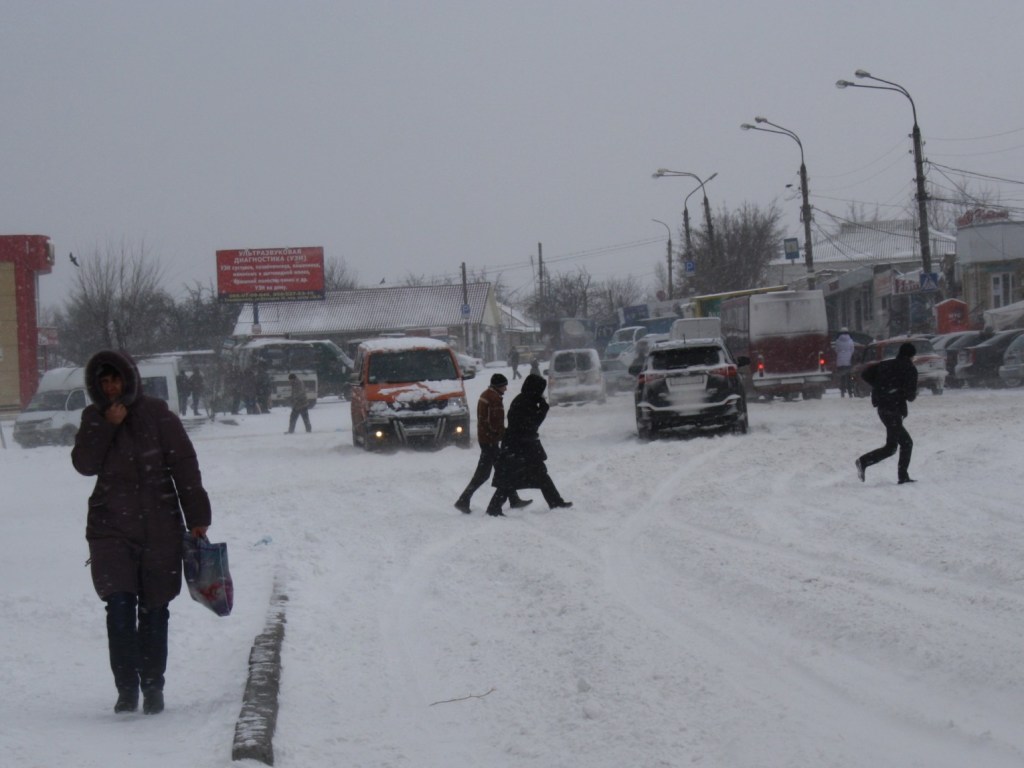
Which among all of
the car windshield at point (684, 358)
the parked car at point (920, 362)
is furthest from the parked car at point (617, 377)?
the car windshield at point (684, 358)

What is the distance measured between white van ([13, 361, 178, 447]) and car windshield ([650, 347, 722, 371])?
1332 centimetres

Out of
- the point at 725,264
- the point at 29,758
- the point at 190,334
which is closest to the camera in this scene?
the point at 29,758

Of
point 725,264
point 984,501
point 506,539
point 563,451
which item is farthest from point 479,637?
point 725,264

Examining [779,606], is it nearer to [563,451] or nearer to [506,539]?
[506,539]

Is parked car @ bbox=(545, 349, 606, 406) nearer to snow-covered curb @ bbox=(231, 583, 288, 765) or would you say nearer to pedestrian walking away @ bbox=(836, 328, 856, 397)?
pedestrian walking away @ bbox=(836, 328, 856, 397)

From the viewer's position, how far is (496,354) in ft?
305

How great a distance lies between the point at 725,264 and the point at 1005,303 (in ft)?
65.4

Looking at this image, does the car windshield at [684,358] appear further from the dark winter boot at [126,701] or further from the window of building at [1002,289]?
the window of building at [1002,289]

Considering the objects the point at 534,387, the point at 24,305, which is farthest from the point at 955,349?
the point at 24,305

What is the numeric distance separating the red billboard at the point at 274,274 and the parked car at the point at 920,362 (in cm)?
3556

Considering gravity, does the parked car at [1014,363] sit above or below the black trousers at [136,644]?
above

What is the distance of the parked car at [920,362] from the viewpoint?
1085 inches

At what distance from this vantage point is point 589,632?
6.90 m

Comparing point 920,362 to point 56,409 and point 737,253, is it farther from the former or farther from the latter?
point 737,253
